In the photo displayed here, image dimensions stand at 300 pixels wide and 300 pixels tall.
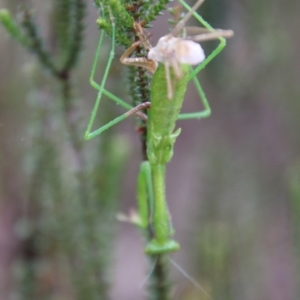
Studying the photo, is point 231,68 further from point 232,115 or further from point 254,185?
point 254,185

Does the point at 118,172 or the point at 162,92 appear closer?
the point at 162,92

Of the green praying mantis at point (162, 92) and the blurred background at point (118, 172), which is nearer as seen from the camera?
the green praying mantis at point (162, 92)

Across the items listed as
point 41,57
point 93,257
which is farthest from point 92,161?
point 41,57

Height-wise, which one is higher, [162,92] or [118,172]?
[162,92]

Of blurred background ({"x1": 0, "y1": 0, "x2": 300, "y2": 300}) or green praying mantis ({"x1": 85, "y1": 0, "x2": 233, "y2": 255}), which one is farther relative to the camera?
blurred background ({"x1": 0, "y1": 0, "x2": 300, "y2": 300})
